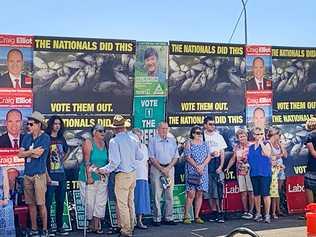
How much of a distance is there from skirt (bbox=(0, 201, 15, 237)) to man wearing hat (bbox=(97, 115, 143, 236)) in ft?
5.42

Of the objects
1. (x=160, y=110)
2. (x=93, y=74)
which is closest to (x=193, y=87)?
(x=160, y=110)

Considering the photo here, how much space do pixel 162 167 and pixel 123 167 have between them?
1461 millimetres

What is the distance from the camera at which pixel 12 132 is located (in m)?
10.0

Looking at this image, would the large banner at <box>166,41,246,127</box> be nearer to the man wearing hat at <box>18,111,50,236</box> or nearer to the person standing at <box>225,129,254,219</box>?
the person standing at <box>225,129,254,219</box>

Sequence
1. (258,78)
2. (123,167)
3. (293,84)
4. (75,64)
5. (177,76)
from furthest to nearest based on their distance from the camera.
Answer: (293,84) < (258,78) < (177,76) < (75,64) < (123,167)

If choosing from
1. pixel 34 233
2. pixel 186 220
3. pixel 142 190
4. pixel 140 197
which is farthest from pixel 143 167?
pixel 34 233

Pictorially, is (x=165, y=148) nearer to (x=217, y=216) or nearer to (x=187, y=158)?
(x=187, y=158)

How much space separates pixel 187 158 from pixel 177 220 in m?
1.20

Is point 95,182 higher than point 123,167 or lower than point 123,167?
lower

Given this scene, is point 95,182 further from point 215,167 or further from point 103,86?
point 215,167

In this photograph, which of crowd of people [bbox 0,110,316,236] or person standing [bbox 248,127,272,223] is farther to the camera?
person standing [bbox 248,127,272,223]

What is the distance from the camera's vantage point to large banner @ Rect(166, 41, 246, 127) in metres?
11.4

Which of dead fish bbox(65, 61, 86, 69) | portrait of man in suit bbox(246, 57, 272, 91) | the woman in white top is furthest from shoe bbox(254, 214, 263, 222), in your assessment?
dead fish bbox(65, 61, 86, 69)

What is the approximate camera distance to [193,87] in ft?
38.1
